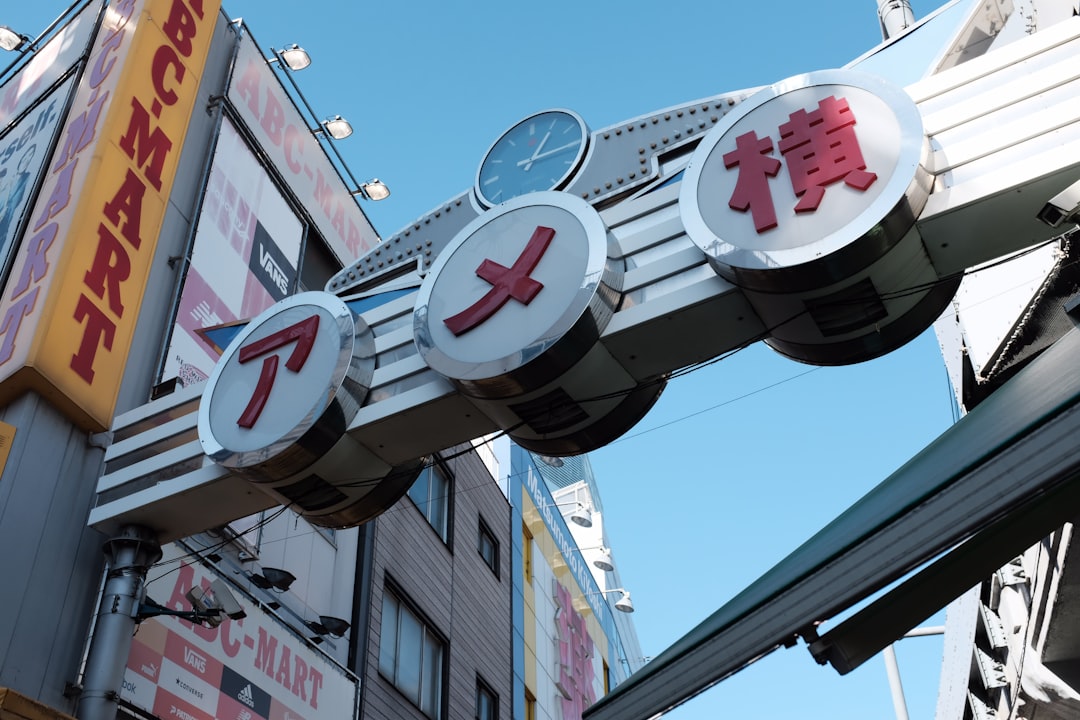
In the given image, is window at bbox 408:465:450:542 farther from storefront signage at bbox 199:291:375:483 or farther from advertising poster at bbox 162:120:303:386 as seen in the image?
storefront signage at bbox 199:291:375:483

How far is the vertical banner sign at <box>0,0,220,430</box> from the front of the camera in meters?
10.7

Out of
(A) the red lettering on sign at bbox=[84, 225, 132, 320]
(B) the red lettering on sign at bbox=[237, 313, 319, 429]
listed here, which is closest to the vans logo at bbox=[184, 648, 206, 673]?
(B) the red lettering on sign at bbox=[237, 313, 319, 429]

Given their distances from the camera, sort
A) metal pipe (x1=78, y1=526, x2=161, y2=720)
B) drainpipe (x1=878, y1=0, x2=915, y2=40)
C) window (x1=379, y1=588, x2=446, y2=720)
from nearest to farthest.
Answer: metal pipe (x1=78, y1=526, x2=161, y2=720) < window (x1=379, y1=588, x2=446, y2=720) < drainpipe (x1=878, y1=0, x2=915, y2=40)

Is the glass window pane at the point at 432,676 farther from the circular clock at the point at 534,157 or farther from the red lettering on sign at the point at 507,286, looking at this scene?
the red lettering on sign at the point at 507,286

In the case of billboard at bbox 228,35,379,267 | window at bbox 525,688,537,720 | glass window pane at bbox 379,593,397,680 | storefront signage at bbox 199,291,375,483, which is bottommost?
storefront signage at bbox 199,291,375,483

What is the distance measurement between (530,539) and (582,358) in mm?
18737

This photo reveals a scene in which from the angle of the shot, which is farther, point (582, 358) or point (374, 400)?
point (374, 400)

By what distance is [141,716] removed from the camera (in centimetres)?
967

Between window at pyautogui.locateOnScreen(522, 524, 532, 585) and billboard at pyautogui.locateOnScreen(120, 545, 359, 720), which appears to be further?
window at pyautogui.locateOnScreen(522, 524, 532, 585)

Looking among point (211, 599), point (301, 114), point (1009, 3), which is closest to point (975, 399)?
point (1009, 3)

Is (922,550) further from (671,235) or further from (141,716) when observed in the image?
(141,716)

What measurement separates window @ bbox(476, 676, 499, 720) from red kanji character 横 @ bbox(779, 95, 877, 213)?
1405 centimetres

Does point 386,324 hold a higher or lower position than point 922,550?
higher

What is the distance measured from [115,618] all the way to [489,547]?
1373 cm
